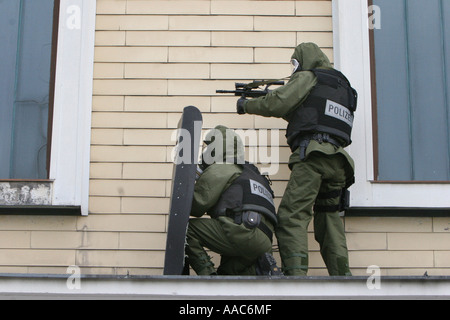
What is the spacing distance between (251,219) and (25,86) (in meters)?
2.47

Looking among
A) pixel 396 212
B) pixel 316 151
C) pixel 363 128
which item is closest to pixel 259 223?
pixel 316 151

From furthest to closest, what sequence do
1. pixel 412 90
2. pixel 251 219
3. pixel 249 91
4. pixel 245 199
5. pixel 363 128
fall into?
pixel 412 90 → pixel 363 128 → pixel 249 91 → pixel 245 199 → pixel 251 219

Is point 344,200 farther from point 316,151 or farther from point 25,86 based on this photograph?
point 25,86

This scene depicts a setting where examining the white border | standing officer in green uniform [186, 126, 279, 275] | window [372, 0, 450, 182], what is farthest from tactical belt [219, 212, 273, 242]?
the white border

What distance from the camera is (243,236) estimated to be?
6219mm

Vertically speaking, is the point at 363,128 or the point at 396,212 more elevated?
the point at 363,128

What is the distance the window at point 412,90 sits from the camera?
288 inches

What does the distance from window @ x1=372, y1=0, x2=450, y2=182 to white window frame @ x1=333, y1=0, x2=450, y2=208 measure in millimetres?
119

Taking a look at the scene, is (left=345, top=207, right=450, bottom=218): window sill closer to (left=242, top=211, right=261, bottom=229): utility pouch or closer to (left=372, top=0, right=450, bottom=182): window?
(left=372, top=0, right=450, bottom=182): window

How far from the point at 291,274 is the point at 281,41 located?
7.25 ft

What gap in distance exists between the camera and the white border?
7.17 m

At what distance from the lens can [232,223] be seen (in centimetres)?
625

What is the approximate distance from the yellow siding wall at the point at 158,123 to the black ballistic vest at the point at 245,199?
782mm

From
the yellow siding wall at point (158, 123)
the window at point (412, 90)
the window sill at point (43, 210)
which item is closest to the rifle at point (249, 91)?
the yellow siding wall at point (158, 123)
